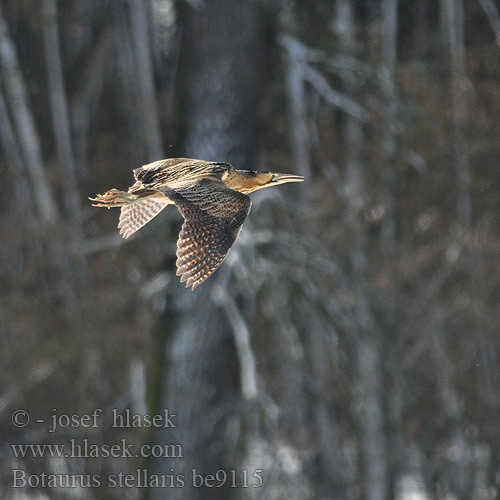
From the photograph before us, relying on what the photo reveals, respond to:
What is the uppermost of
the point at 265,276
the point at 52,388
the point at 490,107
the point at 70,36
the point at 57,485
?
the point at 70,36

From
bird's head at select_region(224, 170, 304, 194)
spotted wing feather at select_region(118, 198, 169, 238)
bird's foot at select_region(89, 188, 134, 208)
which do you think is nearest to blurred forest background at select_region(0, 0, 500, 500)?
spotted wing feather at select_region(118, 198, 169, 238)

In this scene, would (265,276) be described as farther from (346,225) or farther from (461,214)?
(461,214)

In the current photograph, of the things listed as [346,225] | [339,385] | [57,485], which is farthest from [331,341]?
[57,485]

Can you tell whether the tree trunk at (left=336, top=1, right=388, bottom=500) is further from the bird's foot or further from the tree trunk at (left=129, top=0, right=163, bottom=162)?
the bird's foot

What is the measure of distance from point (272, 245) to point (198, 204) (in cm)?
482

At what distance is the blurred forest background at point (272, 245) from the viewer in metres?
8.37

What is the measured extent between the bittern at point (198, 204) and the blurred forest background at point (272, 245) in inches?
161

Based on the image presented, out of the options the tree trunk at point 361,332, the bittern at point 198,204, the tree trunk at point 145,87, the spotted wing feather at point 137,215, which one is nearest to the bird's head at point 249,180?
the bittern at point 198,204

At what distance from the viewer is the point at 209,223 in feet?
11.4

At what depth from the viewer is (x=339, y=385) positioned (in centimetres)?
1064

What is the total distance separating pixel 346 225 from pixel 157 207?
5310 mm

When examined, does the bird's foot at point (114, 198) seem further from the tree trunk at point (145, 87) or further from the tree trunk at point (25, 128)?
the tree trunk at point (25, 128)

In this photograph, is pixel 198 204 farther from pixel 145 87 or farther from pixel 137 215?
pixel 145 87

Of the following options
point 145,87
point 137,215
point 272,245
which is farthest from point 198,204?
point 145,87
